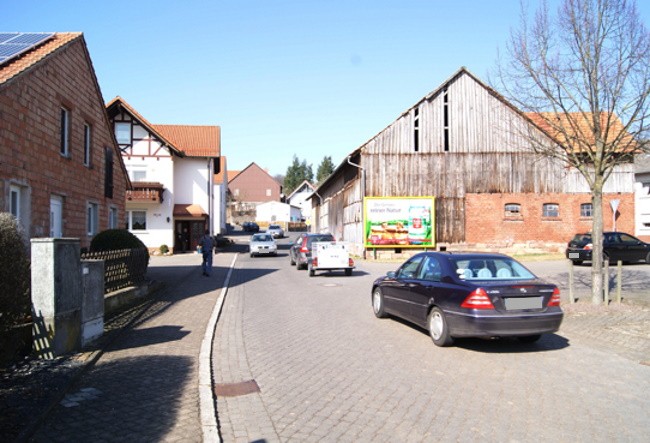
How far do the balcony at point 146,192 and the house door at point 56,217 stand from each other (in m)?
21.4

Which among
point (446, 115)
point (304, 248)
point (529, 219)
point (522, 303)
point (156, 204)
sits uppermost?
point (446, 115)

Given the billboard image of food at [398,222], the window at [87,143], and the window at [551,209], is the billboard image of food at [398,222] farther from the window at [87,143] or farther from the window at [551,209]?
the window at [87,143]

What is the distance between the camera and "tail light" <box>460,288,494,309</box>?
739 centimetres

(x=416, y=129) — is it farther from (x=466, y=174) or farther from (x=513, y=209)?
(x=513, y=209)

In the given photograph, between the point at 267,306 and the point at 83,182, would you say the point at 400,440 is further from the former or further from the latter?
the point at 83,182

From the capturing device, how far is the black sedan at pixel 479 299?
7.39m

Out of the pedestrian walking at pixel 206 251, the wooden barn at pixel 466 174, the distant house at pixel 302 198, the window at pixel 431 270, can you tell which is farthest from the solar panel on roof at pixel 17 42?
the distant house at pixel 302 198

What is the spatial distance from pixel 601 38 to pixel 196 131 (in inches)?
1443

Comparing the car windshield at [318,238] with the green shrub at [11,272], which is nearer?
the green shrub at [11,272]

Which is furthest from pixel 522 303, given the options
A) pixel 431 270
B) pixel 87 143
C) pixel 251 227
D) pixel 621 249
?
pixel 251 227

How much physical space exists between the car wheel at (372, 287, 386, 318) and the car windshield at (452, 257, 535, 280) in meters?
2.52

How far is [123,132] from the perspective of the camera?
119ft

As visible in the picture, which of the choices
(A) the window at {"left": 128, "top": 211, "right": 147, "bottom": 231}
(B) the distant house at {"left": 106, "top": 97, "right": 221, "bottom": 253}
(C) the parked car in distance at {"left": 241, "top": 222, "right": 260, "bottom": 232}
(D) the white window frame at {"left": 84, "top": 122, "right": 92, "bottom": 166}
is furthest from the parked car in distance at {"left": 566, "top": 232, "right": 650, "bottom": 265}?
(C) the parked car in distance at {"left": 241, "top": 222, "right": 260, "bottom": 232}

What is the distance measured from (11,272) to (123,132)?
33.1 m
